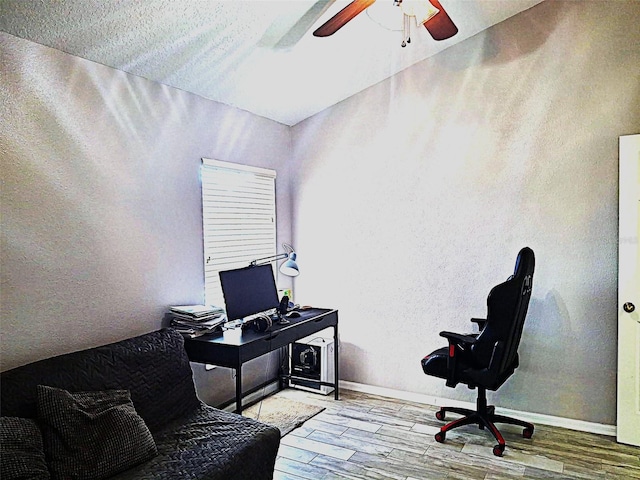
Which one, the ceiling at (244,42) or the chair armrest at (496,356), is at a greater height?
the ceiling at (244,42)

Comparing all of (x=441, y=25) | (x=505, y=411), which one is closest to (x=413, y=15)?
(x=441, y=25)

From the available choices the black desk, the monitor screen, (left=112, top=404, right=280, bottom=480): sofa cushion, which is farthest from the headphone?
(left=112, top=404, right=280, bottom=480): sofa cushion

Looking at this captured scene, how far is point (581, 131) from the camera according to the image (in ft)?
10.9

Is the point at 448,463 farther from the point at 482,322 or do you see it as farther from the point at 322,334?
the point at 322,334

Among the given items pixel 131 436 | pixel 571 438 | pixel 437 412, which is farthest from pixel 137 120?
pixel 571 438

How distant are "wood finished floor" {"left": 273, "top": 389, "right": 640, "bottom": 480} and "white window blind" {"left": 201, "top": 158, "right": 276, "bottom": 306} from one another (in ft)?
4.28

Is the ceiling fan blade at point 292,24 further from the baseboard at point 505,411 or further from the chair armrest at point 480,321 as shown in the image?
Answer: the baseboard at point 505,411

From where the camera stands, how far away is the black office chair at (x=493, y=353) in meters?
2.97

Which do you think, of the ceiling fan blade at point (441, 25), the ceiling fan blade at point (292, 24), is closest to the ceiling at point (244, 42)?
the ceiling fan blade at point (292, 24)

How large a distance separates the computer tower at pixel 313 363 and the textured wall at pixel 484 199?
0.70ft

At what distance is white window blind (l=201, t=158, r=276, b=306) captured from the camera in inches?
142

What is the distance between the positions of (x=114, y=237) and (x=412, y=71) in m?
2.61

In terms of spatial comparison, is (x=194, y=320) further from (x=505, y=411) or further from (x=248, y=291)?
(x=505, y=411)

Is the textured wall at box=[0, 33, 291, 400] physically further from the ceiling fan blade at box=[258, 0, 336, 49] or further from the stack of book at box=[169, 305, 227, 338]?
the ceiling fan blade at box=[258, 0, 336, 49]
